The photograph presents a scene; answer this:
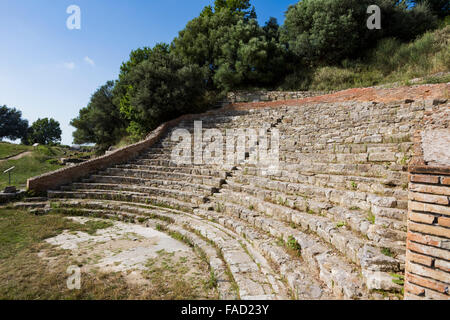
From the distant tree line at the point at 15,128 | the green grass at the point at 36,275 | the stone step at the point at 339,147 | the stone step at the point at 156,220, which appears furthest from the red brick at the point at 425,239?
the distant tree line at the point at 15,128

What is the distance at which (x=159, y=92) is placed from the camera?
1183 centimetres

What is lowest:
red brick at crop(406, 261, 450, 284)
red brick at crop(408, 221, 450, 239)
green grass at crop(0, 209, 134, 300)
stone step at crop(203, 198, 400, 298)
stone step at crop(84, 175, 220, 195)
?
green grass at crop(0, 209, 134, 300)

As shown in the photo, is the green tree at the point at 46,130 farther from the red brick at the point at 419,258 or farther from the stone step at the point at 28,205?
the red brick at the point at 419,258

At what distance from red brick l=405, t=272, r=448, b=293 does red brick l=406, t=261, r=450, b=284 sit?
0.03 meters

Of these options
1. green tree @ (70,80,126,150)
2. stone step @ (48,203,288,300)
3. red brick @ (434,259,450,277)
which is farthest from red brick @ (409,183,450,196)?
green tree @ (70,80,126,150)

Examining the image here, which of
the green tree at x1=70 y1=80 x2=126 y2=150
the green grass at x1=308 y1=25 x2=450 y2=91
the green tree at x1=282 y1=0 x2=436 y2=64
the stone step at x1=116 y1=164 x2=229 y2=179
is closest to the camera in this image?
the stone step at x1=116 y1=164 x2=229 y2=179

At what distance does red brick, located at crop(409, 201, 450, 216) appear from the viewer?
1.90 m

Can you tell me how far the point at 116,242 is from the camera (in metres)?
4.52

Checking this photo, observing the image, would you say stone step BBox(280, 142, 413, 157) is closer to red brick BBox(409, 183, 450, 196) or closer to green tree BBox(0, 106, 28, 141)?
red brick BBox(409, 183, 450, 196)

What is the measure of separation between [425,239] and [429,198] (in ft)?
1.22

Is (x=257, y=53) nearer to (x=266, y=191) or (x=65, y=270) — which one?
(x=266, y=191)

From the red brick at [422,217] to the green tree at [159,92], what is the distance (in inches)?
456

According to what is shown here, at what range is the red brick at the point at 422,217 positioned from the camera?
6.37 feet

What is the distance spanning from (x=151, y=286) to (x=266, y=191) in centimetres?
303
